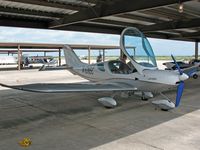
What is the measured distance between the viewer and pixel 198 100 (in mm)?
8219

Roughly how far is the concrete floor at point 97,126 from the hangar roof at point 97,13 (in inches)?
146

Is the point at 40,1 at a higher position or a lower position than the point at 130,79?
higher

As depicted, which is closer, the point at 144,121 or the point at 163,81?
the point at 144,121

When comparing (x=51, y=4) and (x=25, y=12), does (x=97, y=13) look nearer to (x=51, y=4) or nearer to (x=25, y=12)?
(x=51, y=4)

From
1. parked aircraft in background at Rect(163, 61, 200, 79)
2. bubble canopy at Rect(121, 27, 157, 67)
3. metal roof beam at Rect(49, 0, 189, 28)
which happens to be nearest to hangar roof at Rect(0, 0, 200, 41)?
metal roof beam at Rect(49, 0, 189, 28)

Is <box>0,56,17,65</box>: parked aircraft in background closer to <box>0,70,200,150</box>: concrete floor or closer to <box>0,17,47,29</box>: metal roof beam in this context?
<box>0,17,47,29</box>: metal roof beam

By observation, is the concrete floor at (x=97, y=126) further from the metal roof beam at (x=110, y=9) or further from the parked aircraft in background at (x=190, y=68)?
the metal roof beam at (x=110, y=9)

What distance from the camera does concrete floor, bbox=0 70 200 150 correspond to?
159 inches

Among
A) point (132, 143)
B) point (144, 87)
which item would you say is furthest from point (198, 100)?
point (132, 143)

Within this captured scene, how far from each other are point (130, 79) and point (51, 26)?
6.79 metres

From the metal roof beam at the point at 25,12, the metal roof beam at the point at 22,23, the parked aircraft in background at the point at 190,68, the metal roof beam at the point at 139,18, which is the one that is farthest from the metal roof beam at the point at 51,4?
the parked aircraft in background at the point at 190,68

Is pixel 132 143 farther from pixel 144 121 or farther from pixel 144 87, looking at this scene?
pixel 144 87

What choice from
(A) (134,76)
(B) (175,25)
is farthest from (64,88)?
(B) (175,25)

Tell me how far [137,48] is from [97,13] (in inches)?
115
